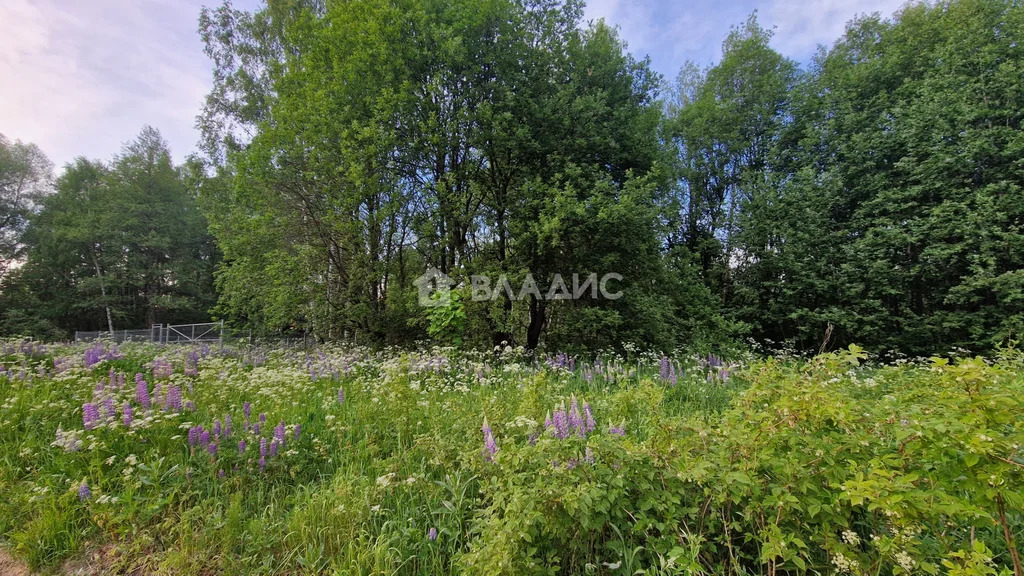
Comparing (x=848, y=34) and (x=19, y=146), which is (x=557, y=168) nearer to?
(x=848, y=34)

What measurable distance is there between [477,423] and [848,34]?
2081 centimetres

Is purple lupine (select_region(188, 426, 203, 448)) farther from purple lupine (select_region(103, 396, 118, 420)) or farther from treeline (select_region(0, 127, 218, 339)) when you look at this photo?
treeline (select_region(0, 127, 218, 339))

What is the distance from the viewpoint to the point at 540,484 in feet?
5.02

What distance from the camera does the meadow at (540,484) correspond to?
4.33ft

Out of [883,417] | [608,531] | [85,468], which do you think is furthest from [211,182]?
[883,417]

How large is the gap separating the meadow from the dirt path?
43 mm

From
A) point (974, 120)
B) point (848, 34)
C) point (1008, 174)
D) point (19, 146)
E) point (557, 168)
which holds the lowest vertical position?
point (557, 168)

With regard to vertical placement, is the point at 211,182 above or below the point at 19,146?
below

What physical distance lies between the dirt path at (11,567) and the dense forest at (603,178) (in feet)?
17.0

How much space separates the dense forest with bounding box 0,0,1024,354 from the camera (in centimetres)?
790

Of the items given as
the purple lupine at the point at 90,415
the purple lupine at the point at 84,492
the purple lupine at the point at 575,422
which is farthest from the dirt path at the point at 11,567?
the purple lupine at the point at 575,422

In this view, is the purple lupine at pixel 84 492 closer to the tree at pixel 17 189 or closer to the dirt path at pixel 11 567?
the dirt path at pixel 11 567

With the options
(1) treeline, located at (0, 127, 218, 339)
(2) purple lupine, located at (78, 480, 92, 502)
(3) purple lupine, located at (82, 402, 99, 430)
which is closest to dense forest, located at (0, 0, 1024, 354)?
(3) purple lupine, located at (82, 402, 99, 430)

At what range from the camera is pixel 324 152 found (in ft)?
26.1
